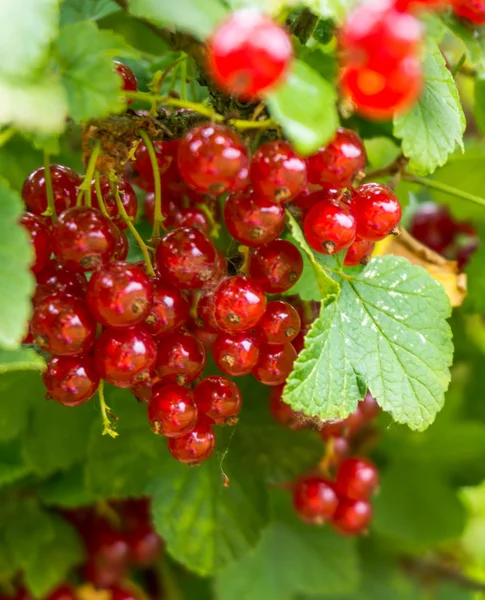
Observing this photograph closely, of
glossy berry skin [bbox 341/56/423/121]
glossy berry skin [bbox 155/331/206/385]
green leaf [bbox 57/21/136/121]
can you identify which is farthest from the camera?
glossy berry skin [bbox 155/331/206/385]

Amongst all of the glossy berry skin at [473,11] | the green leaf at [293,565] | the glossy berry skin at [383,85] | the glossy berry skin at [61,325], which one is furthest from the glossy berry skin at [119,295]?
the green leaf at [293,565]

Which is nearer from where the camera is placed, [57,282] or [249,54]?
[249,54]

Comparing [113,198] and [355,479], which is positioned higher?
[113,198]

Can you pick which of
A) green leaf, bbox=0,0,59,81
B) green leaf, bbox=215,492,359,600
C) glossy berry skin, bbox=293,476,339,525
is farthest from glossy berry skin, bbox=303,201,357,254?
green leaf, bbox=215,492,359,600

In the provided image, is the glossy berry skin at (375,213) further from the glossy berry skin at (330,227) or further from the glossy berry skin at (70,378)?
the glossy berry skin at (70,378)

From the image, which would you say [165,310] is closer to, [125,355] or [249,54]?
[125,355]

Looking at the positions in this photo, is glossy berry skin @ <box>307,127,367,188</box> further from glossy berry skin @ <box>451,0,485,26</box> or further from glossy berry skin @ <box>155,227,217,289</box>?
glossy berry skin @ <box>451,0,485,26</box>

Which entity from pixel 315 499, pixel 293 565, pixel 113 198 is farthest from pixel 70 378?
pixel 293 565
